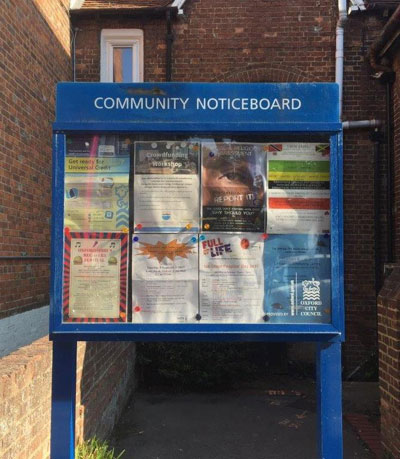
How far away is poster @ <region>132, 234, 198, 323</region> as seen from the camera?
7.77 ft

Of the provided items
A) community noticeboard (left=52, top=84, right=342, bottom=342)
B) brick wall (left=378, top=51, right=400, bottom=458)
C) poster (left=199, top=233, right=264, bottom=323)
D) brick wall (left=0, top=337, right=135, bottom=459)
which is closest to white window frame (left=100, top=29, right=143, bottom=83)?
brick wall (left=0, top=337, right=135, bottom=459)

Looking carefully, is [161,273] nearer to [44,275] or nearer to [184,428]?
[184,428]

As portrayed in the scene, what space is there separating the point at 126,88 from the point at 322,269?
4.57 ft

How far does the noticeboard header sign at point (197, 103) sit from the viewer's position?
7.79 feet

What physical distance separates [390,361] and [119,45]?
6637 mm

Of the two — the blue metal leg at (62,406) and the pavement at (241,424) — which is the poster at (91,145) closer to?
the blue metal leg at (62,406)

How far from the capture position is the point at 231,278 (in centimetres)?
238

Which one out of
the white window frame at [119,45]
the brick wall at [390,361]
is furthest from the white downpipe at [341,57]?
the brick wall at [390,361]

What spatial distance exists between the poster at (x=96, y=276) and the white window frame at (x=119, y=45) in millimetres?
6043

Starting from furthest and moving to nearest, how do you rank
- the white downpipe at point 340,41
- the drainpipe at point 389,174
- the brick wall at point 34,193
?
the white downpipe at point 340,41 < the drainpipe at point 389,174 < the brick wall at point 34,193

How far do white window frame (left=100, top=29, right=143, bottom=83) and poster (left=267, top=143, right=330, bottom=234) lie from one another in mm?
6000

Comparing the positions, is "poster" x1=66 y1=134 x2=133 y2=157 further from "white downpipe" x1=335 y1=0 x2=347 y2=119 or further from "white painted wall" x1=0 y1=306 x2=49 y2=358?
"white downpipe" x1=335 y1=0 x2=347 y2=119

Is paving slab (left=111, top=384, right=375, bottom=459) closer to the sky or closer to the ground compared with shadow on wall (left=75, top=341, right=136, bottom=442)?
closer to the ground

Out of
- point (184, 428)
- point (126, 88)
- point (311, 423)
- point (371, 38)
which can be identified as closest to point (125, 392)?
point (184, 428)
